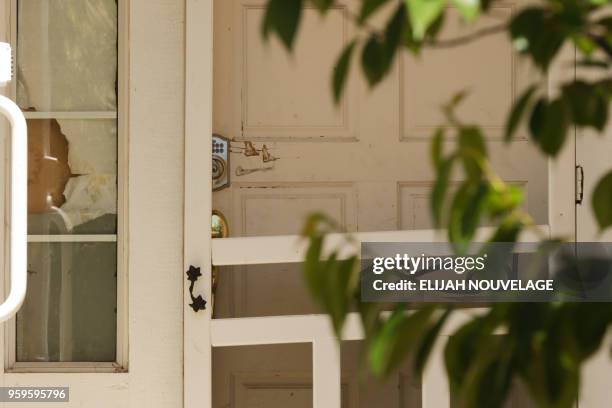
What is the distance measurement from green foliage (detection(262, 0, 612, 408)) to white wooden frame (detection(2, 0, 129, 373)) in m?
2.22

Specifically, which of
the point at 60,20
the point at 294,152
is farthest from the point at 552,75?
the point at 60,20

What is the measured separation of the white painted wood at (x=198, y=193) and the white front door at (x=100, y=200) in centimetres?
4

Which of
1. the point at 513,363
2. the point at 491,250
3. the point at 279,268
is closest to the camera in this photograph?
the point at 513,363

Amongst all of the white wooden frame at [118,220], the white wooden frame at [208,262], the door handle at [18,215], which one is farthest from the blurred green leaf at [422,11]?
the white wooden frame at [118,220]

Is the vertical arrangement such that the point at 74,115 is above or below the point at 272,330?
above

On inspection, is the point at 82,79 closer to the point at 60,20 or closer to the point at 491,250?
the point at 60,20

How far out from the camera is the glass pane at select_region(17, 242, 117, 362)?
290 cm

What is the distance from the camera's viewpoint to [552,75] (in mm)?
2902

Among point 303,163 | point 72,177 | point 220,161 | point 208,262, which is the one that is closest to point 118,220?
point 72,177

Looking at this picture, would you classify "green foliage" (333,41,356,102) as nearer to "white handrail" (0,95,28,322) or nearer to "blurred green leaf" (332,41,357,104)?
"blurred green leaf" (332,41,357,104)

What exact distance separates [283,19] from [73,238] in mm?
2325

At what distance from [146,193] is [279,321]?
20.0 inches

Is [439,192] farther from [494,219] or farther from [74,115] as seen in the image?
[74,115]

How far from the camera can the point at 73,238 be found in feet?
9.56
